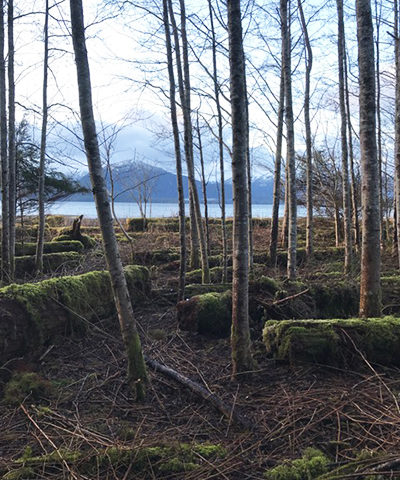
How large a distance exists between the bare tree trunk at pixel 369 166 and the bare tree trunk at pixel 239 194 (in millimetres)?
1971

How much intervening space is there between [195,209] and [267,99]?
161 inches

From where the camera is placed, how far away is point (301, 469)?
2975mm

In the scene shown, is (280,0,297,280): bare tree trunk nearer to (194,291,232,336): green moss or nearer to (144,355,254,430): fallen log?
(194,291,232,336): green moss

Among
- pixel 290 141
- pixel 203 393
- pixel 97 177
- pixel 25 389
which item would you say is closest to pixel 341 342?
pixel 203 393

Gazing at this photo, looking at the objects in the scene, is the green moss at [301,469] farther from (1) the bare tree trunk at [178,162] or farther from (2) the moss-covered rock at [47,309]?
(1) the bare tree trunk at [178,162]

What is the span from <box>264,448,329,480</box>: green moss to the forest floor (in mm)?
33

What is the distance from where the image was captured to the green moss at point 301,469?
9.55ft

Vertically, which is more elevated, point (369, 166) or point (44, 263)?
point (369, 166)

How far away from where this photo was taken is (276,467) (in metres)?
3.06

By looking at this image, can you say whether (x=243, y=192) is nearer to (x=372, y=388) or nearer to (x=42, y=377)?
(x=372, y=388)

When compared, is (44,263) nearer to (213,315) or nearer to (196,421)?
(213,315)

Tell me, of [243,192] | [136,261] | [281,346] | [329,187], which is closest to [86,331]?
[281,346]

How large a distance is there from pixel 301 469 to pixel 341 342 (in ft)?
7.61

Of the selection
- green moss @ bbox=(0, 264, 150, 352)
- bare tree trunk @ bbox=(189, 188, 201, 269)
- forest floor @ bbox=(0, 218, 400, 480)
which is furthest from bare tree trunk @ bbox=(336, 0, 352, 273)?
green moss @ bbox=(0, 264, 150, 352)
